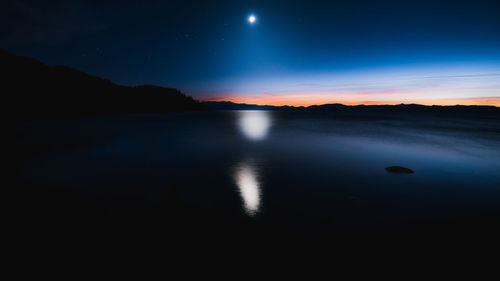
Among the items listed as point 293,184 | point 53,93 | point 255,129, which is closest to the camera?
point 293,184

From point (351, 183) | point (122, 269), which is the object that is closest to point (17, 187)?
point (122, 269)

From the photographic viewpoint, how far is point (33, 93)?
11044 centimetres

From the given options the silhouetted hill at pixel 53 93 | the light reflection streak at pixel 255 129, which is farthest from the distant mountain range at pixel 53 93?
the light reflection streak at pixel 255 129

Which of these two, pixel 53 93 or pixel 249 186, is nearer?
pixel 249 186

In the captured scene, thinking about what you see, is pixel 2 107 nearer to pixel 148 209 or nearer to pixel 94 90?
pixel 94 90

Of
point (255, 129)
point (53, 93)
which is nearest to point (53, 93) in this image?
point (53, 93)

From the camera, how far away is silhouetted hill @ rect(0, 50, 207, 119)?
99906 millimetres

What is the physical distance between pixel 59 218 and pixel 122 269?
405cm

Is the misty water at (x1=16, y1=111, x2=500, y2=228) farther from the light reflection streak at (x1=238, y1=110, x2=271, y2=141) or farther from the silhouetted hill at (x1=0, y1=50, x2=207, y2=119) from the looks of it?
the silhouetted hill at (x1=0, y1=50, x2=207, y2=119)

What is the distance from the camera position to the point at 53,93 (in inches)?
4820

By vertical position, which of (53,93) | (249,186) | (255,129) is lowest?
(255,129)

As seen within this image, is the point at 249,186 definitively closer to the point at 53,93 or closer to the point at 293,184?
the point at 293,184

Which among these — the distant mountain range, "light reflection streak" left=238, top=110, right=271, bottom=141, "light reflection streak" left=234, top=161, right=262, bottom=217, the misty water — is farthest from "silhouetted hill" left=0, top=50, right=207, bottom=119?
"light reflection streak" left=234, top=161, right=262, bottom=217

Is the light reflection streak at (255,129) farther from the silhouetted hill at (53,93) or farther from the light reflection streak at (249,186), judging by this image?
the silhouetted hill at (53,93)
